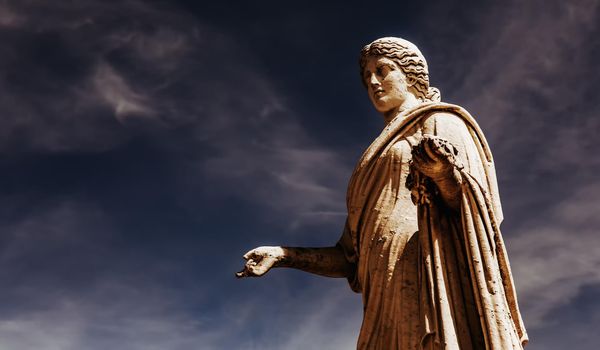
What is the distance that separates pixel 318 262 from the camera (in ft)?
29.6

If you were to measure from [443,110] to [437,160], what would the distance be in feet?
5.59

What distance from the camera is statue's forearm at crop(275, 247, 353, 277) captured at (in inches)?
354

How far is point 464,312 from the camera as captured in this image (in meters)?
6.89

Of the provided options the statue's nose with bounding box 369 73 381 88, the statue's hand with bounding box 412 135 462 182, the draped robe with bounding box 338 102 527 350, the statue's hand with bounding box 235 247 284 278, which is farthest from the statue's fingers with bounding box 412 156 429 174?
the statue's hand with bounding box 235 247 284 278

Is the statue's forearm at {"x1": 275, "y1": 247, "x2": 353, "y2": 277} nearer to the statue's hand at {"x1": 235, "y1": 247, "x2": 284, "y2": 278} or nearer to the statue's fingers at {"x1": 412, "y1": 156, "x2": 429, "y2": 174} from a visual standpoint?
the statue's hand at {"x1": 235, "y1": 247, "x2": 284, "y2": 278}

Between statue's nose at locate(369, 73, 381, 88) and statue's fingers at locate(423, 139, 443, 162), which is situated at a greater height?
statue's nose at locate(369, 73, 381, 88)

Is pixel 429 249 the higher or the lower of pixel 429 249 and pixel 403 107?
the lower

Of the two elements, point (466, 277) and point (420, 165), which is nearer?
point (420, 165)

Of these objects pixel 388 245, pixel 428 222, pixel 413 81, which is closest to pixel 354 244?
pixel 388 245

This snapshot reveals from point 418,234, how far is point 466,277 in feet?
2.68

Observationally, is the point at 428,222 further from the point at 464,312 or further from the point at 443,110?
the point at 443,110

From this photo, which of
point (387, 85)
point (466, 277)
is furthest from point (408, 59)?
point (466, 277)

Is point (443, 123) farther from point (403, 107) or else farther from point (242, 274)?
point (242, 274)

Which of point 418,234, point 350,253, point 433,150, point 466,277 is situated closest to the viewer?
point 433,150
